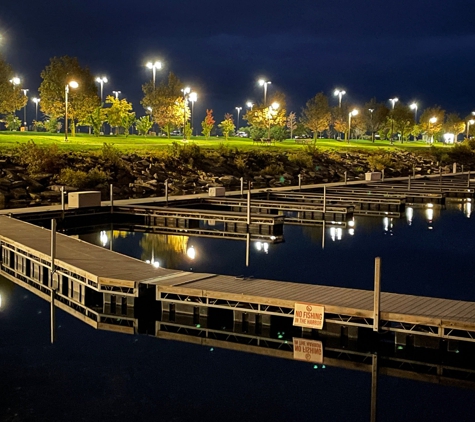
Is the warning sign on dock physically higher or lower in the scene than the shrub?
lower

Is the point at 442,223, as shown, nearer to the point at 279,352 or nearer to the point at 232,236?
the point at 232,236

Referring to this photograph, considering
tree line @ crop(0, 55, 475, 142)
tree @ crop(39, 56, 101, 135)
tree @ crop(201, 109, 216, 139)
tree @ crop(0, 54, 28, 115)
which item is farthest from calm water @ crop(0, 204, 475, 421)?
tree @ crop(201, 109, 216, 139)

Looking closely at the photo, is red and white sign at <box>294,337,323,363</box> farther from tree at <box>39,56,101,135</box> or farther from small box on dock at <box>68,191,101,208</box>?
tree at <box>39,56,101,135</box>

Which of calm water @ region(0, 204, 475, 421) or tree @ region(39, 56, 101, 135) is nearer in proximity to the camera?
calm water @ region(0, 204, 475, 421)

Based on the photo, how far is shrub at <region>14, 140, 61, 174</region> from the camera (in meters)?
42.0

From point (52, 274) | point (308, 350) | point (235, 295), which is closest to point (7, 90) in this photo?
point (52, 274)

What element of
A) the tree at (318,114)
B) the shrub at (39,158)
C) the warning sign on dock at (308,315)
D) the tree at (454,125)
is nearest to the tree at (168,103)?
the tree at (318,114)

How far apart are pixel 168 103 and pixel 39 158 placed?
37.6 m

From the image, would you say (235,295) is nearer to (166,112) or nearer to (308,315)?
(308,315)

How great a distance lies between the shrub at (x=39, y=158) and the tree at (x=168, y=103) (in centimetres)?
3449

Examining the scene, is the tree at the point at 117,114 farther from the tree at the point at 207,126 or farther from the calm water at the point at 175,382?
the calm water at the point at 175,382

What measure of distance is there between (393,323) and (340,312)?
4.28 ft

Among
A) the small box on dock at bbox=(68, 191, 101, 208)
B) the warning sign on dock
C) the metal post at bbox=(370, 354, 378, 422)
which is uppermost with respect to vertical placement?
the small box on dock at bbox=(68, 191, 101, 208)

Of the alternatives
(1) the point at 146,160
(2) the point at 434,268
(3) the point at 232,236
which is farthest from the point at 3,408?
(1) the point at 146,160
